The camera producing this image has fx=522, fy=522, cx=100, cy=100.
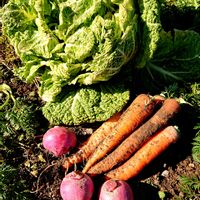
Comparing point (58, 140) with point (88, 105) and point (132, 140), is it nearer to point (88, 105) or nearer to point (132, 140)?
point (88, 105)

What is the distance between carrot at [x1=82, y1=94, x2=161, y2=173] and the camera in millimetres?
3912

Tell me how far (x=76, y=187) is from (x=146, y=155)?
592mm

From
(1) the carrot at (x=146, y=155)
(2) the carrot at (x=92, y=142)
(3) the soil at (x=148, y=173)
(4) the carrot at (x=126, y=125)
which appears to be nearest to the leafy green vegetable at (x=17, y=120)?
(3) the soil at (x=148, y=173)

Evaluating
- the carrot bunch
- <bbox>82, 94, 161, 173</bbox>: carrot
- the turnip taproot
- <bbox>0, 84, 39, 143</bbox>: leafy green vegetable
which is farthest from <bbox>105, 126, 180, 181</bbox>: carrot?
<bbox>0, 84, 39, 143</bbox>: leafy green vegetable

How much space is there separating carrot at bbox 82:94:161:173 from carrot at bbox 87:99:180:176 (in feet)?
0.16

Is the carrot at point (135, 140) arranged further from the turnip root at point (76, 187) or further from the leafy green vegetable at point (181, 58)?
the leafy green vegetable at point (181, 58)

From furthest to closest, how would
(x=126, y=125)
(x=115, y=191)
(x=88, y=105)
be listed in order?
1. (x=88, y=105)
2. (x=126, y=125)
3. (x=115, y=191)

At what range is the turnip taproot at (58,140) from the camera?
12.6 feet

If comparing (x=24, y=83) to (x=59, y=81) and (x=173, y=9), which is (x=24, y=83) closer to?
(x=59, y=81)

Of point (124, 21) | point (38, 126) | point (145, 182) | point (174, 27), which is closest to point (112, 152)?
point (145, 182)

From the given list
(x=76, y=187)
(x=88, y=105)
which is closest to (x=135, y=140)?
(x=88, y=105)

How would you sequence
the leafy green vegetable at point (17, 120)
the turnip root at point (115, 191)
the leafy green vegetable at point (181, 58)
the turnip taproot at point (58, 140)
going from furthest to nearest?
the leafy green vegetable at point (181, 58) → the leafy green vegetable at point (17, 120) → the turnip taproot at point (58, 140) → the turnip root at point (115, 191)

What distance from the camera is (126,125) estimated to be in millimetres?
3930

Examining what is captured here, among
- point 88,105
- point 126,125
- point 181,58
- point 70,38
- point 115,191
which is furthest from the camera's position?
point 181,58
